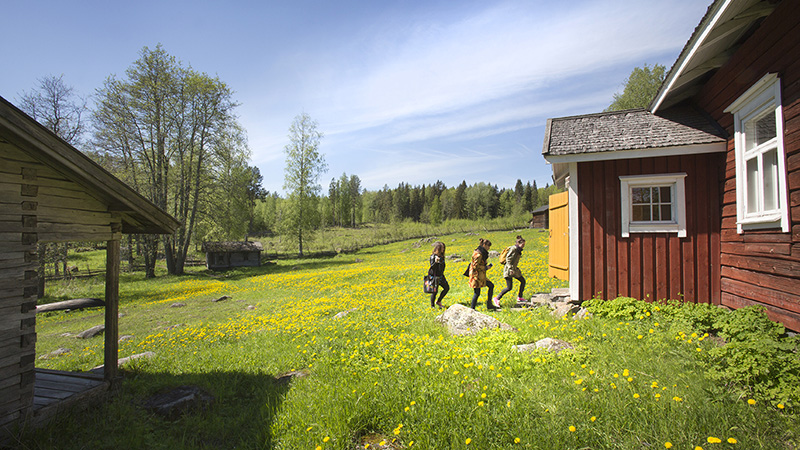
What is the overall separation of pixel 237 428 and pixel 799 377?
20.1ft

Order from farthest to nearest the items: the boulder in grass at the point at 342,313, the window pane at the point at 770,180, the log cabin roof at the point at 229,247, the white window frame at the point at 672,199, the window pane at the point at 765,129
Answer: the log cabin roof at the point at 229,247 < the boulder in grass at the point at 342,313 < the white window frame at the point at 672,199 < the window pane at the point at 765,129 < the window pane at the point at 770,180

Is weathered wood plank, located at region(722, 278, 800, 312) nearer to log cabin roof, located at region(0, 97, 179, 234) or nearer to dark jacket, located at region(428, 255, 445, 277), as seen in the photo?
dark jacket, located at region(428, 255, 445, 277)

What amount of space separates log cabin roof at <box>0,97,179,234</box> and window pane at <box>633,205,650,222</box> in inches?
362

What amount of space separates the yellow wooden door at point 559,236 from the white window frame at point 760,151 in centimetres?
358

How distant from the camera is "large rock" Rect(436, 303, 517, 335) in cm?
653

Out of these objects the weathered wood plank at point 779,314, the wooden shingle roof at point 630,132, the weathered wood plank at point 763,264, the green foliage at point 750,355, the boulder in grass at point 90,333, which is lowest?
the boulder in grass at point 90,333

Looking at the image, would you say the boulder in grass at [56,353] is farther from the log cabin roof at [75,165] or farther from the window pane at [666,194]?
the window pane at [666,194]

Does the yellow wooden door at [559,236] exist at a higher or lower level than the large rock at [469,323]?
higher

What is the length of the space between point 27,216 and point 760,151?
10504 mm

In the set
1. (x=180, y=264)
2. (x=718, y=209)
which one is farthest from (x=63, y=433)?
(x=180, y=264)

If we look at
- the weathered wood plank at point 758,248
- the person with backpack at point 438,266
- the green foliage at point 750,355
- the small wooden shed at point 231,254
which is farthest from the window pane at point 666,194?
the small wooden shed at point 231,254

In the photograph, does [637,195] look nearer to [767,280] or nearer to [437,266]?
[767,280]

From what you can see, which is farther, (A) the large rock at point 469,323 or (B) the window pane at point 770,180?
(A) the large rock at point 469,323

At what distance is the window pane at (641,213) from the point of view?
7.45 meters
